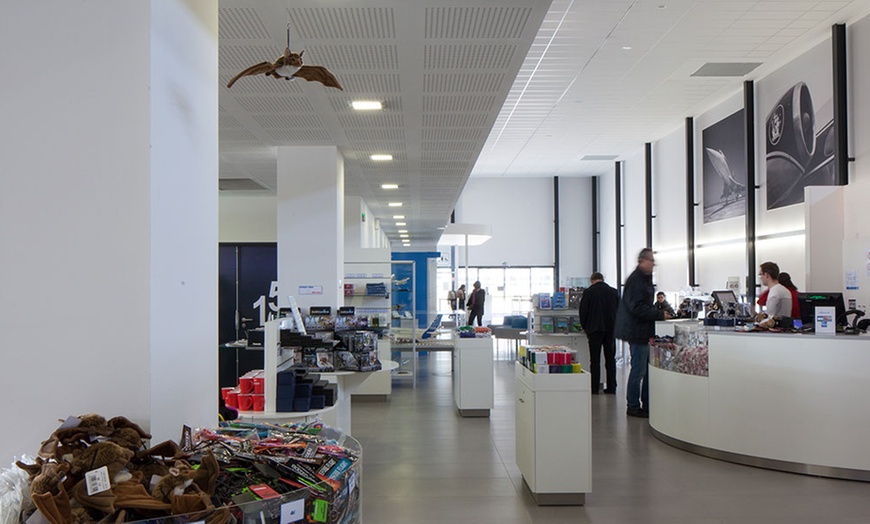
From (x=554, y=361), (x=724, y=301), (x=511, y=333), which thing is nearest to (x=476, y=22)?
(x=554, y=361)

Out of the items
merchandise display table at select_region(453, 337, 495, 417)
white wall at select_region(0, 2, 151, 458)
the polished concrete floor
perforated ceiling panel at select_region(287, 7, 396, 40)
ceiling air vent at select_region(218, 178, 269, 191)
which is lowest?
the polished concrete floor

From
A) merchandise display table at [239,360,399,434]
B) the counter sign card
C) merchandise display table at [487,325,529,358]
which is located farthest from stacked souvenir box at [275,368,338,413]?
merchandise display table at [487,325,529,358]

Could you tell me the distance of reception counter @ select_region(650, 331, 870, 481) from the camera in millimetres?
5152

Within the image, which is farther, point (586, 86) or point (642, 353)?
point (586, 86)

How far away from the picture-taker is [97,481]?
5.45 ft

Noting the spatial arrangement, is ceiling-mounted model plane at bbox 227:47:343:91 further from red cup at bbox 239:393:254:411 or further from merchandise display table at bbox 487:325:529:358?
merchandise display table at bbox 487:325:529:358

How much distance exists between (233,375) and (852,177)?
9.66 metres

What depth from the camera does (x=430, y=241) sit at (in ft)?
81.8

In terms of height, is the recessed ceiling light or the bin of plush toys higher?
the recessed ceiling light

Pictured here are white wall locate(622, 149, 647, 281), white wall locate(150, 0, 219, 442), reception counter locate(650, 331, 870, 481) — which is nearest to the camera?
white wall locate(150, 0, 219, 442)

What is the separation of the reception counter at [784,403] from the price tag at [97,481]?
5.30 metres

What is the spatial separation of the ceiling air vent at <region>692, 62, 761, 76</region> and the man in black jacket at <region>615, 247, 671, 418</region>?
4665mm

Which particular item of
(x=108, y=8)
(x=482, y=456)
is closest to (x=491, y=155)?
(x=482, y=456)

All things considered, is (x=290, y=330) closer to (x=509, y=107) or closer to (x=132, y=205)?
(x=132, y=205)
